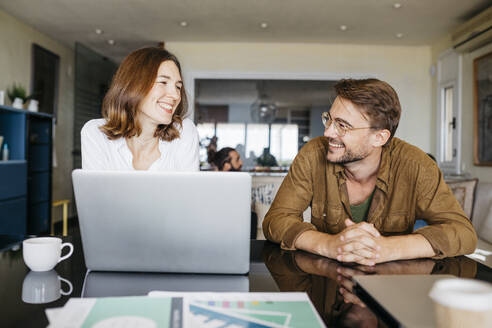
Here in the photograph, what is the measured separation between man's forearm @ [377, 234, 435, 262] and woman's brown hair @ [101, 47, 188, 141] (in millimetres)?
1086

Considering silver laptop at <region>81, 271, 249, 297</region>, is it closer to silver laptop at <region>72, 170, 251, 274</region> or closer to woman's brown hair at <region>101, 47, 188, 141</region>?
silver laptop at <region>72, 170, 251, 274</region>

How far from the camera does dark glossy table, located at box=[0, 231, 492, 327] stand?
590 mm

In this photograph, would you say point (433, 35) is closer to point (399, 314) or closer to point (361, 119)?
point (361, 119)

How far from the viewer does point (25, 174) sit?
3938 mm

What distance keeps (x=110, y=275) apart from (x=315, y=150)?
3.11ft

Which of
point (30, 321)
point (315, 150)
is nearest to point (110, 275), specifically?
point (30, 321)

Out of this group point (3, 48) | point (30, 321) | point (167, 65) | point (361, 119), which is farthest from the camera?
point (3, 48)

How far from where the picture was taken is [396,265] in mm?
907

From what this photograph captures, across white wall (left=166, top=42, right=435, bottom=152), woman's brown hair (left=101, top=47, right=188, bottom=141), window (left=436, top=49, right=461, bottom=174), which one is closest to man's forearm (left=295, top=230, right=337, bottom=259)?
woman's brown hair (left=101, top=47, right=188, bottom=141)

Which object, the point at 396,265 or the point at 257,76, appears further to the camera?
the point at 257,76

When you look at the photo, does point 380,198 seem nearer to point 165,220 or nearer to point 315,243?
point 315,243

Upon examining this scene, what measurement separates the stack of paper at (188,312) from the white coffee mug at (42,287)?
4.5 inches

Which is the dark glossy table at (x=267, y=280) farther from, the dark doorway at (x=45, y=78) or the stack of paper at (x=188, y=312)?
the dark doorway at (x=45, y=78)

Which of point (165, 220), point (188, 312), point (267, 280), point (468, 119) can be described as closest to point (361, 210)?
point (267, 280)
